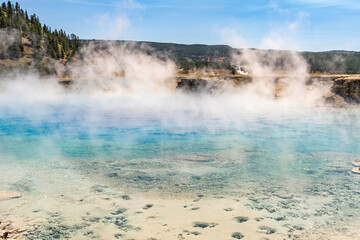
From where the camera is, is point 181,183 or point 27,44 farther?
point 27,44

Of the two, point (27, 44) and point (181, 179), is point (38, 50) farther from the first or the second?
point (181, 179)

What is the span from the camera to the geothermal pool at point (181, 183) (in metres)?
4.86

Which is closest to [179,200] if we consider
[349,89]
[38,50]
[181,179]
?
[181,179]

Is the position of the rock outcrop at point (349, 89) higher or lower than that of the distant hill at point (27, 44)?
lower

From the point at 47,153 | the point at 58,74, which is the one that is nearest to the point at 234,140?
the point at 47,153

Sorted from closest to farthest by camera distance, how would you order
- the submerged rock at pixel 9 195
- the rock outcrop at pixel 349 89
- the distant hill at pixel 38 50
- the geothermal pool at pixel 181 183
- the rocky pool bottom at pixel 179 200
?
the rocky pool bottom at pixel 179 200 < the geothermal pool at pixel 181 183 < the submerged rock at pixel 9 195 < the rock outcrop at pixel 349 89 < the distant hill at pixel 38 50

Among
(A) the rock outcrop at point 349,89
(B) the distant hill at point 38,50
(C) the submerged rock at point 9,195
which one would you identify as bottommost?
(C) the submerged rock at point 9,195

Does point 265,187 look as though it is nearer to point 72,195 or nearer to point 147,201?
point 147,201

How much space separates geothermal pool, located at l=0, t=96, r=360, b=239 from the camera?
4.86 m

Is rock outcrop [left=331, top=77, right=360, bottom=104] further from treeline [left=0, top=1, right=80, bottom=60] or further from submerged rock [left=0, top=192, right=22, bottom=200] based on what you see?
treeline [left=0, top=1, right=80, bottom=60]

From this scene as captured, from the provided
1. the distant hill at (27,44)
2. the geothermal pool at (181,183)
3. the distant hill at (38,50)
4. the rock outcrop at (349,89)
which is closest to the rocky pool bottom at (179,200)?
the geothermal pool at (181,183)

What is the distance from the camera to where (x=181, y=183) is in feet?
22.2

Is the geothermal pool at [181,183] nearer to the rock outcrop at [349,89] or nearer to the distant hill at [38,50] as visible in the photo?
the rock outcrop at [349,89]

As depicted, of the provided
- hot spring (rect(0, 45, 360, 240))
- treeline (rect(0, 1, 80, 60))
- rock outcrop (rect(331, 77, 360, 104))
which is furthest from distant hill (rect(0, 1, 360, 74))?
hot spring (rect(0, 45, 360, 240))
